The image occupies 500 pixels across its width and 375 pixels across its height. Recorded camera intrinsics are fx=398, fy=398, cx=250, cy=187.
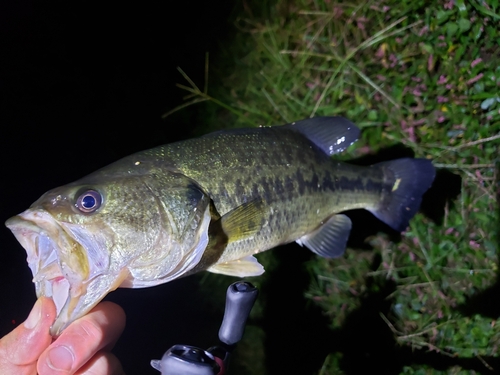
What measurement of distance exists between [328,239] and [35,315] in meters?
1.15

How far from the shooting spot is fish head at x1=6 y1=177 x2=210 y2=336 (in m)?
1.12

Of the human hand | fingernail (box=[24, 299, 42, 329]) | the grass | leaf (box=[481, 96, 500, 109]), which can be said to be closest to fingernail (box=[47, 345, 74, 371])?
the human hand

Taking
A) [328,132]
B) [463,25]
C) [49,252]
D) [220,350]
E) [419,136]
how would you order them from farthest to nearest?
[419,136], [463,25], [328,132], [220,350], [49,252]

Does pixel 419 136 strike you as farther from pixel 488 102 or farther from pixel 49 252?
pixel 49 252

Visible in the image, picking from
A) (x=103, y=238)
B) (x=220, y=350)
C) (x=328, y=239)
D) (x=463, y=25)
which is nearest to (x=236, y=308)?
(x=220, y=350)

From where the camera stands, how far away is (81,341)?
1336mm

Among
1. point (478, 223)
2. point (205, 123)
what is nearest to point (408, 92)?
point (478, 223)

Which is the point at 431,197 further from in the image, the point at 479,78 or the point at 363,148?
the point at 479,78

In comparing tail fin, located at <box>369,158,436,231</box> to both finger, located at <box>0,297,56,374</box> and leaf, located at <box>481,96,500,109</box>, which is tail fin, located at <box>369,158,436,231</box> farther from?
finger, located at <box>0,297,56,374</box>

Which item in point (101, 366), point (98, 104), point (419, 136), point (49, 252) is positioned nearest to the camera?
point (49, 252)

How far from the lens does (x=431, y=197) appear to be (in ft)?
7.84

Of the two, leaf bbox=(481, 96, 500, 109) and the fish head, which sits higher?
the fish head

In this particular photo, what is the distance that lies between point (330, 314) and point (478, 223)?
42.9 inches

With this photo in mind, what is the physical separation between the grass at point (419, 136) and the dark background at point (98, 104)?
0.76 metres
